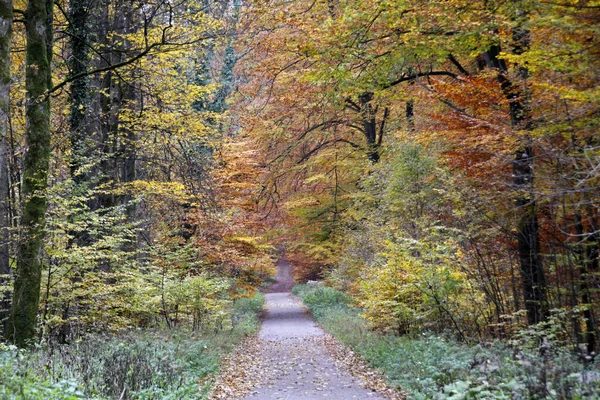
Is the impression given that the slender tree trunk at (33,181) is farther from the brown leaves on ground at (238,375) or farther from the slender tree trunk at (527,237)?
the slender tree trunk at (527,237)

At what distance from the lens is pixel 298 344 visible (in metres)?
15.0

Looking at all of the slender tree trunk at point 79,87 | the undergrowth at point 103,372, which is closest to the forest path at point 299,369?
the undergrowth at point 103,372

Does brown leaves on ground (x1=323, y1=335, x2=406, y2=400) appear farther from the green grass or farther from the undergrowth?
the undergrowth

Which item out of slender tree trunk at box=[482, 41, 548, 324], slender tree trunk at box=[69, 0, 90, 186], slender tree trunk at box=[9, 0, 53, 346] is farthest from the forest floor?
slender tree trunk at box=[69, 0, 90, 186]

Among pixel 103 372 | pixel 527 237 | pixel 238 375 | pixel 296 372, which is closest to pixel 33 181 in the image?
pixel 103 372

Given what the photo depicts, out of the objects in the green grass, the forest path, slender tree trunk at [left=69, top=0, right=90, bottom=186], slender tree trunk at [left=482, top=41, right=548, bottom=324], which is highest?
slender tree trunk at [left=69, top=0, right=90, bottom=186]

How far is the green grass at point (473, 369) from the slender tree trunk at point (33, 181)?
6.06 meters

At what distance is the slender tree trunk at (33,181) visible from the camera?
778 cm

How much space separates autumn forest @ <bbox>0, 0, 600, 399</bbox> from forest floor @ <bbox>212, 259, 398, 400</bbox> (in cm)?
33

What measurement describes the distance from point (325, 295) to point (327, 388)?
57.0 ft

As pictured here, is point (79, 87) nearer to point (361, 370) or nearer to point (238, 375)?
point (238, 375)

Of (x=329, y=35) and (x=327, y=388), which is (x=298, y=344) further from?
(x=329, y=35)

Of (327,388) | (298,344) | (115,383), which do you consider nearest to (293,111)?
(298,344)

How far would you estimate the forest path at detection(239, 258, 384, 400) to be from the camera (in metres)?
8.13
